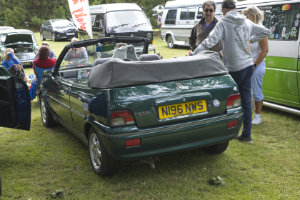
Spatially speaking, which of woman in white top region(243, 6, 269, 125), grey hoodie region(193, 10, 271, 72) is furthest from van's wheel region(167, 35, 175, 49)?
grey hoodie region(193, 10, 271, 72)

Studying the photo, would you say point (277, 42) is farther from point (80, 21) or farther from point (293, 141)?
point (80, 21)

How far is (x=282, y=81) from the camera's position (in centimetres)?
560

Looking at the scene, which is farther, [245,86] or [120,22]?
[120,22]

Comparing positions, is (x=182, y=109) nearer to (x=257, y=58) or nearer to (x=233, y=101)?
(x=233, y=101)

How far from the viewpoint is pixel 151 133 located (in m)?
3.27

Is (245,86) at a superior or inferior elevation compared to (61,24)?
inferior

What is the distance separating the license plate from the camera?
333 cm

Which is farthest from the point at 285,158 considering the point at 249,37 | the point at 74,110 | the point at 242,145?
the point at 74,110

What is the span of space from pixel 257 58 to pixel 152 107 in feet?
8.67

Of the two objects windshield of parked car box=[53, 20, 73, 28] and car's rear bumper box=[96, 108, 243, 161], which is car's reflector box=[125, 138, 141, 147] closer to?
car's rear bumper box=[96, 108, 243, 161]

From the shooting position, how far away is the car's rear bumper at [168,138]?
324cm

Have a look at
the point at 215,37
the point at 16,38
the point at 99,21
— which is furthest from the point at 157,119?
the point at 16,38

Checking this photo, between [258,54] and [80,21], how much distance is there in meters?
6.52

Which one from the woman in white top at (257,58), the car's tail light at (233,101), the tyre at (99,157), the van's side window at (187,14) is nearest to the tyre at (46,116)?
the tyre at (99,157)
